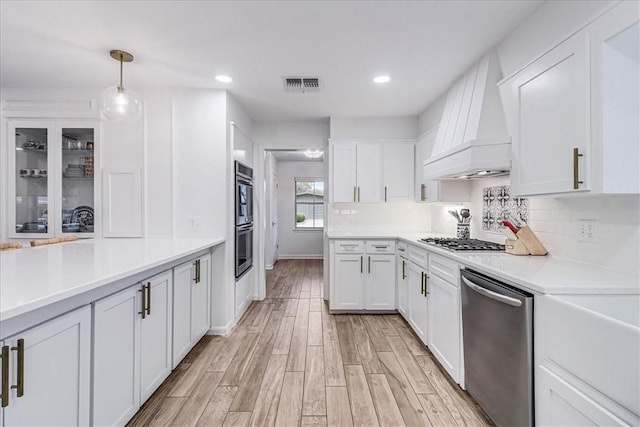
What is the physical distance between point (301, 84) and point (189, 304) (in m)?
2.23

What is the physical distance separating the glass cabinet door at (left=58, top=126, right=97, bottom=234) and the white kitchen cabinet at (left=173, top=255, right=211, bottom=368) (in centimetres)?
132

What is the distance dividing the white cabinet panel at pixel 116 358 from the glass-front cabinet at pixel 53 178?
6.13 feet

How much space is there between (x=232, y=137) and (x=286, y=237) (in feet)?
15.4

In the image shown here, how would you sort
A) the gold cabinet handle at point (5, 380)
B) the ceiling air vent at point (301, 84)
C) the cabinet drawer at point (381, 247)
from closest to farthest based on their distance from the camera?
the gold cabinet handle at point (5, 380), the ceiling air vent at point (301, 84), the cabinet drawer at point (381, 247)

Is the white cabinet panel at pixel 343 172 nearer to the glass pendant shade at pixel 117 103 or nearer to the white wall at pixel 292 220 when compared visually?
the glass pendant shade at pixel 117 103

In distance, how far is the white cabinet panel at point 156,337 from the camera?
1.86 metres

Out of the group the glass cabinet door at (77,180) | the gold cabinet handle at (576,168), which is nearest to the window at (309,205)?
the glass cabinet door at (77,180)

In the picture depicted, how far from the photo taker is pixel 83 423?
136cm

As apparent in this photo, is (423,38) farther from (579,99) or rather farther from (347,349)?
(347,349)

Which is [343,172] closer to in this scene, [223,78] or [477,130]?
[223,78]

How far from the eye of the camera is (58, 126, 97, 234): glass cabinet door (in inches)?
122

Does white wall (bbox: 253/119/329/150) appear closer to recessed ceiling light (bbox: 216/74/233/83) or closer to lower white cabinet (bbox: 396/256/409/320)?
recessed ceiling light (bbox: 216/74/233/83)

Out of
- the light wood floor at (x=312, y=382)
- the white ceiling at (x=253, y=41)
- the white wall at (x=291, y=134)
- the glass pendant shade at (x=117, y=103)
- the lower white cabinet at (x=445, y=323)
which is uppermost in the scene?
the white ceiling at (x=253, y=41)

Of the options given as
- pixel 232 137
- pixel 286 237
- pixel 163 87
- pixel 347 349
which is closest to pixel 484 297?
pixel 347 349
